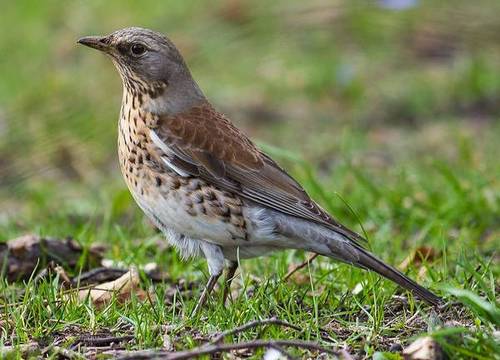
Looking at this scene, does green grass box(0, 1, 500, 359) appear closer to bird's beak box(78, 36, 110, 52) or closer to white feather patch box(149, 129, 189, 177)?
white feather patch box(149, 129, 189, 177)

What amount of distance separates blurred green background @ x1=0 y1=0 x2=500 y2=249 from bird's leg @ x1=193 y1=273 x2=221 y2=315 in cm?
147

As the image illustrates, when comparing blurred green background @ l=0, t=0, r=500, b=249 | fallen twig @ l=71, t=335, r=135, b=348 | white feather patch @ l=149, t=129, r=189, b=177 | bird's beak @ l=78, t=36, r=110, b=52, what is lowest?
blurred green background @ l=0, t=0, r=500, b=249

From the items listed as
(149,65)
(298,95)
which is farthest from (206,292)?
(298,95)

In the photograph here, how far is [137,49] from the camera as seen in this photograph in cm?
619

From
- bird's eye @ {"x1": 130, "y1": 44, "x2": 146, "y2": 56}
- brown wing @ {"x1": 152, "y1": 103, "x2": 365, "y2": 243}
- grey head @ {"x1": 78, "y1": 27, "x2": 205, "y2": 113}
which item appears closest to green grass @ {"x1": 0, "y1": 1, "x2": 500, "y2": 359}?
brown wing @ {"x1": 152, "y1": 103, "x2": 365, "y2": 243}

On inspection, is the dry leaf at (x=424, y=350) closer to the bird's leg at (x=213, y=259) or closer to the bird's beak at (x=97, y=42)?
the bird's leg at (x=213, y=259)

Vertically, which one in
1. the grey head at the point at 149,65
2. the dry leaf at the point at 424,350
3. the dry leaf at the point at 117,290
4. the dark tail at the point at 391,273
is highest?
the grey head at the point at 149,65

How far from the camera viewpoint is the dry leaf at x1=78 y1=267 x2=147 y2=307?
543cm

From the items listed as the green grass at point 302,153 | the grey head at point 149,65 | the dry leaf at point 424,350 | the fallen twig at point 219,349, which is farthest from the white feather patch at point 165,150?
the dry leaf at point 424,350

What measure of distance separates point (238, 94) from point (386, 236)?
15.1 feet

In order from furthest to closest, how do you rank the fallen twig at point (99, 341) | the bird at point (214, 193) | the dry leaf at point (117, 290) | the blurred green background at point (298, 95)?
the blurred green background at point (298, 95)
the bird at point (214, 193)
the dry leaf at point (117, 290)
the fallen twig at point (99, 341)

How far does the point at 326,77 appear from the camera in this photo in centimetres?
1122

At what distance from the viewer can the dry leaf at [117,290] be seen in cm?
543

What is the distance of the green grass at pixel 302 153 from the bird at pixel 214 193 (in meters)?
0.16
